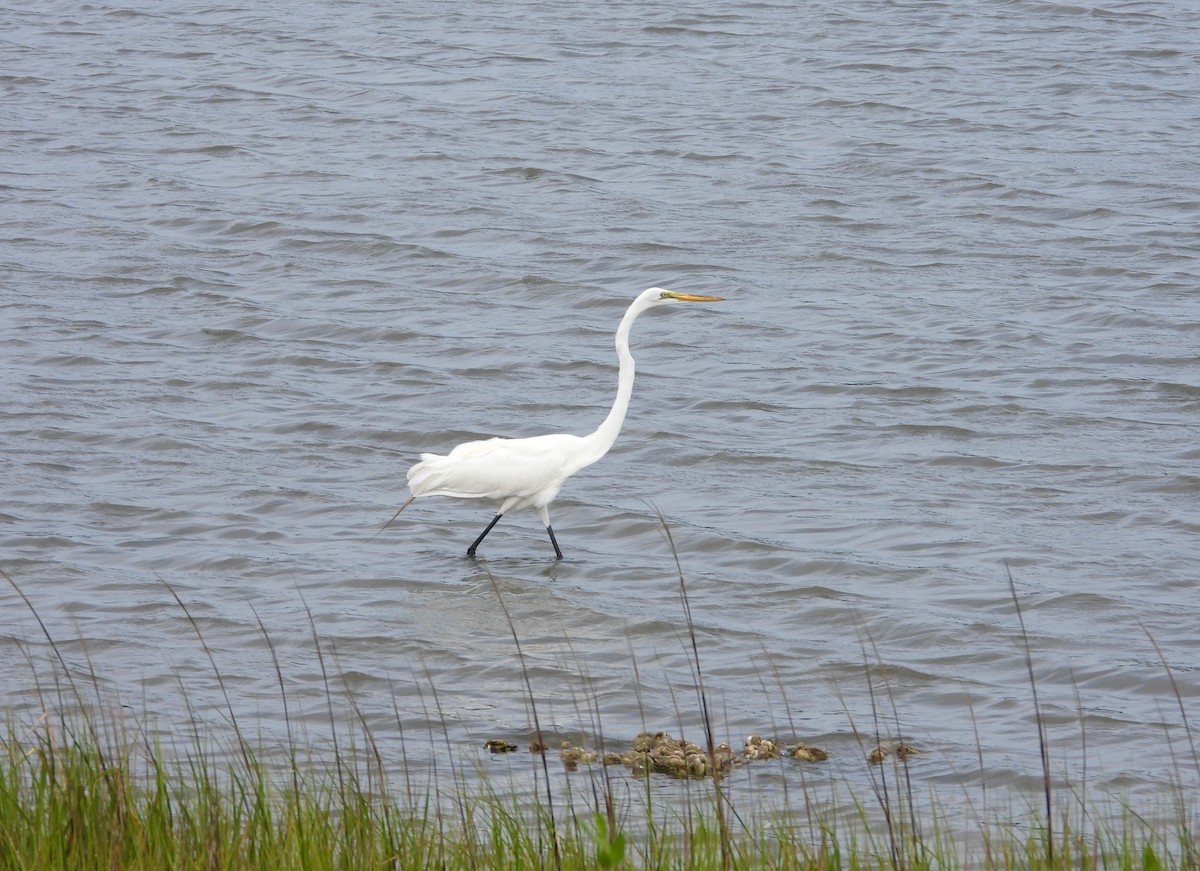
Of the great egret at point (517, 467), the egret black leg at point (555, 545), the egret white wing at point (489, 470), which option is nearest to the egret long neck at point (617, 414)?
the great egret at point (517, 467)

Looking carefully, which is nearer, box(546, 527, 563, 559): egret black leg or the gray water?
the gray water

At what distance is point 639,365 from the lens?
10.2 metres

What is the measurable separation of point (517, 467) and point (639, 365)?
9.71 feet

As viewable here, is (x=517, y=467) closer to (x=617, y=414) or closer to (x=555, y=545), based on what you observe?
(x=555, y=545)

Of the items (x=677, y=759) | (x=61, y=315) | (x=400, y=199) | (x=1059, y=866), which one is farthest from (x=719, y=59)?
(x=1059, y=866)

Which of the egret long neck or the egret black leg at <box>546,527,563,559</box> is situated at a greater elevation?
the egret long neck

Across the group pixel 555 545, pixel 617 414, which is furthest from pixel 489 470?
pixel 617 414

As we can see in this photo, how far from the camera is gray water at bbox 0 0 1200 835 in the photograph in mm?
5770

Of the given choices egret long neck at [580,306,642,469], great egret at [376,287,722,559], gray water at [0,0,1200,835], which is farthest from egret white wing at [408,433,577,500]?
gray water at [0,0,1200,835]

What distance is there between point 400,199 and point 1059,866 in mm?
10837

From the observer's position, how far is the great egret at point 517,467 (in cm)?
741

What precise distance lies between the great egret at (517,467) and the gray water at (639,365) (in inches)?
13.1

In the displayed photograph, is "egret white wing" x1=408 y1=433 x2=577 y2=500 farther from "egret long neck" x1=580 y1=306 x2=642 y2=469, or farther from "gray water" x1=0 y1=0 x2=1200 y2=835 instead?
"gray water" x1=0 y1=0 x2=1200 y2=835

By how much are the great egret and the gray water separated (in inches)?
13.1
